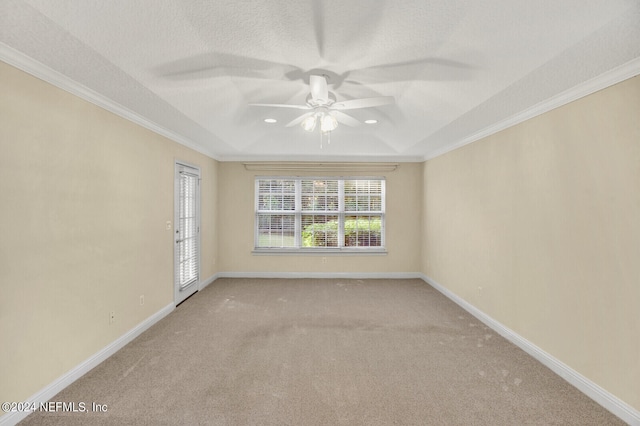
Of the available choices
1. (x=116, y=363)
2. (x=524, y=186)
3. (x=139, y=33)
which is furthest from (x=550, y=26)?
(x=116, y=363)

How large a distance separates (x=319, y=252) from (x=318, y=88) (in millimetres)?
3642

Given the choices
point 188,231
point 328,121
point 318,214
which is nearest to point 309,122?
point 328,121

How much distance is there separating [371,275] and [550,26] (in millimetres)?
4471

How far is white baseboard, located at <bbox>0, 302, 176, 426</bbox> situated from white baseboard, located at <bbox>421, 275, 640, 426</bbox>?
13.0ft

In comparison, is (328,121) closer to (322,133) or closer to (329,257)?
(322,133)

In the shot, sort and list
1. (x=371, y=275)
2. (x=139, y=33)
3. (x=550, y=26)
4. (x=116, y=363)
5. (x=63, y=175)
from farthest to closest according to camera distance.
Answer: (x=371, y=275) → (x=116, y=363) → (x=63, y=175) → (x=139, y=33) → (x=550, y=26)

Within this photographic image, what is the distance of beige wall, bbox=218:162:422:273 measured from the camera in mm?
5410

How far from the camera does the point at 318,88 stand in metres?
Result: 2.29

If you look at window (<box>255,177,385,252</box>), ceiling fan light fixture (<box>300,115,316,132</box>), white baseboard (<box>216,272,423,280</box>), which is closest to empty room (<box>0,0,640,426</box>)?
ceiling fan light fixture (<box>300,115,316,132</box>)

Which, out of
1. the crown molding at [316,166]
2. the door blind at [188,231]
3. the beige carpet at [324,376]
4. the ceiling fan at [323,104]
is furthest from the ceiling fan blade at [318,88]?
the crown molding at [316,166]

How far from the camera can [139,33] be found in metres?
1.74

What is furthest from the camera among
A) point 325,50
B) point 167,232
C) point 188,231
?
point 188,231

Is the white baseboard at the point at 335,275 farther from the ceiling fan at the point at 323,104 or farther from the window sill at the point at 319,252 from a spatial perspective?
the ceiling fan at the point at 323,104

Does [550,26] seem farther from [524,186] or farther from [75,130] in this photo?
[75,130]
